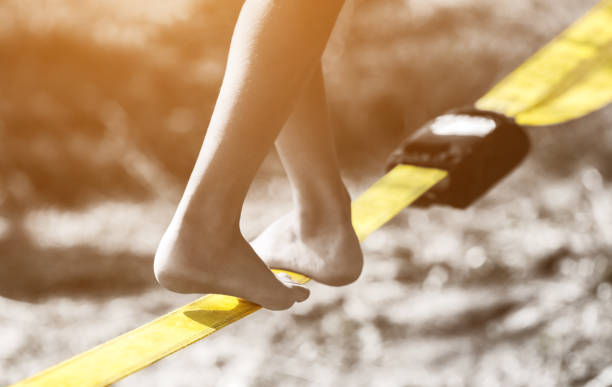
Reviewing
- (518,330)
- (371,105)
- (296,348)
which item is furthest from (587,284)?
(371,105)

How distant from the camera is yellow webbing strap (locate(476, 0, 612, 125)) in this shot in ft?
4.81

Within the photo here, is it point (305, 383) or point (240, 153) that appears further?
point (305, 383)

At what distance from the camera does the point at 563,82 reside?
60.7 inches

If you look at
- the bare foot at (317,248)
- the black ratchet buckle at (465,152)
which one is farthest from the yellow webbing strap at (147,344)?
the black ratchet buckle at (465,152)

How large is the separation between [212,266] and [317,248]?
0.21m

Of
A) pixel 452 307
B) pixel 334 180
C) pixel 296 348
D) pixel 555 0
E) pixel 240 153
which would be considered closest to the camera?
pixel 240 153

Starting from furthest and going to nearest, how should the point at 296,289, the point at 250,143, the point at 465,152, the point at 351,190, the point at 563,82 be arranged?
the point at 351,190, the point at 563,82, the point at 465,152, the point at 296,289, the point at 250,143

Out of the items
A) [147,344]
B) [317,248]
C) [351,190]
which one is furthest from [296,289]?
[351,190]

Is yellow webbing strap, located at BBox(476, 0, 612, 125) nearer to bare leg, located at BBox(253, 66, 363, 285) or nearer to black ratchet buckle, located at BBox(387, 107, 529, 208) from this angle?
black ratchet buckle, located at BBox(387, 107, 529, 208)

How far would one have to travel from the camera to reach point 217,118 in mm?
846

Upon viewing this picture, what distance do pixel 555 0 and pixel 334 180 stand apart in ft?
6.83

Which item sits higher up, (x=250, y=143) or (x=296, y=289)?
(x=250, y=143)

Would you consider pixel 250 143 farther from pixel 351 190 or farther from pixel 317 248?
pixel 351 190

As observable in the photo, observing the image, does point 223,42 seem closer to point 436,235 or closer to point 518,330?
point 436,235
